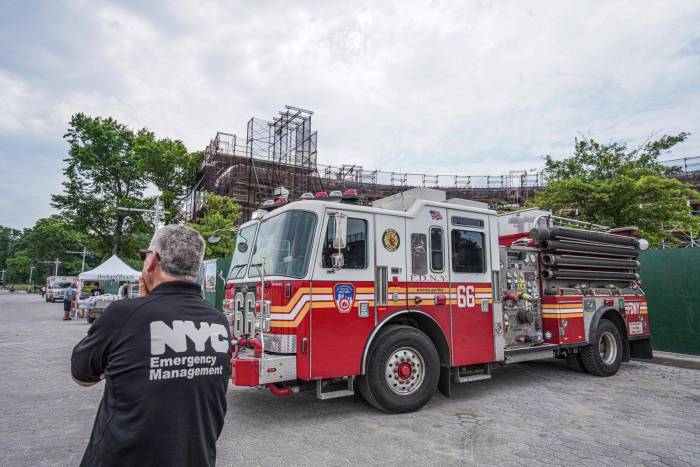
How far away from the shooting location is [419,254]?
6.35m

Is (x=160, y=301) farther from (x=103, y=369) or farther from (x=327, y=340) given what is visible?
(x=327, y=340)

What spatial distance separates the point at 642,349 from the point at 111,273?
22554mm

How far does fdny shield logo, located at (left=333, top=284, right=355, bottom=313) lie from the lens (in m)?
5.55

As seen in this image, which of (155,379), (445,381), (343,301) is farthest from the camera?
(445,381)

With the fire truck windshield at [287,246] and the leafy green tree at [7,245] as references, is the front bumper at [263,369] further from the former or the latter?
the leafy green tree at [7,245]

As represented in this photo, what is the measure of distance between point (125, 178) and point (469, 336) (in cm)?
3449

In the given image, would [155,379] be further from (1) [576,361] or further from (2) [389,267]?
(1) [576,361]

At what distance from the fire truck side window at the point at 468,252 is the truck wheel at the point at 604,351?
3.29 metres

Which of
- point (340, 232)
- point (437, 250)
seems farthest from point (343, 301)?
point (437, 250)

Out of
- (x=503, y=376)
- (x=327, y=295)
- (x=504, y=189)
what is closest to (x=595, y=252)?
(x=503, y=376)

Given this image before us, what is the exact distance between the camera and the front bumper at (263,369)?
Answer: 193 inches

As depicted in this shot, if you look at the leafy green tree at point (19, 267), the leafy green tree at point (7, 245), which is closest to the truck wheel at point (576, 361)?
the leafy green tree at point (19, 267)

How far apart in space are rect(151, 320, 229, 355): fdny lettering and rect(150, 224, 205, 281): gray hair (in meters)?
0.28

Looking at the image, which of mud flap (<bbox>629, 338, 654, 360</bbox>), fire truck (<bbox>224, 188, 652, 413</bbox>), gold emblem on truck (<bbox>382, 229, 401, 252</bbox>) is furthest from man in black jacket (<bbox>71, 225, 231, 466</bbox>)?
mud flap (<bbox>629, 338, 654, 360</bbox>)
